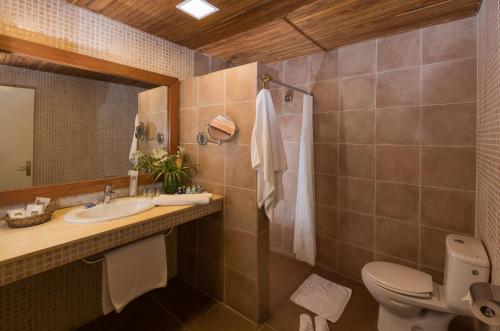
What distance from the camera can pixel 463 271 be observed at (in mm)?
1262

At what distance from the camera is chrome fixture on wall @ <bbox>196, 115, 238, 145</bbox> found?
176 cm

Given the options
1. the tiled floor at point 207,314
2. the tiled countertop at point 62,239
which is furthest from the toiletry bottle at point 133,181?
the tiled floor at point 207,314

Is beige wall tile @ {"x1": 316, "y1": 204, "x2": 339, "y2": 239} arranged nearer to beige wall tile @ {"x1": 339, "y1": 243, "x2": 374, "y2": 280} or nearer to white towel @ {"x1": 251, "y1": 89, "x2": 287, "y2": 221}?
beige wall tile @ {"x1": 339, "y1": 243, "x2": 374, "y2": 280}

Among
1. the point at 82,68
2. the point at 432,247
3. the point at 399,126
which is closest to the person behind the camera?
the point at 82,68

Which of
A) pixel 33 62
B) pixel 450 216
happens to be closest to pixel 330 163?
pixel 450 216

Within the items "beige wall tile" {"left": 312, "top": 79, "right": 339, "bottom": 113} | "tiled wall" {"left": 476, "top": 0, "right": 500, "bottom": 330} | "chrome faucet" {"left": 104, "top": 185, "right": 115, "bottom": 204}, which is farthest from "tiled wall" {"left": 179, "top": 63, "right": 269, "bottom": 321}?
"tiled wall" {"left": 476, "top": 0, "right": 500, "bottom": 330}

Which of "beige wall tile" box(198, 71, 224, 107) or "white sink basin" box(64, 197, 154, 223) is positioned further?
"beige wall tile" box(198, 71, 224, 107)

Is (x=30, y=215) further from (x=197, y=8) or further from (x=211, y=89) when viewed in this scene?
(x=197, y=8)

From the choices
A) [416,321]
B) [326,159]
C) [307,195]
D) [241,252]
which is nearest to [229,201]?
[241,252]

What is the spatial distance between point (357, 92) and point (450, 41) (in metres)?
0.69

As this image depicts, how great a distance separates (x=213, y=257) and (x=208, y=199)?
596mm

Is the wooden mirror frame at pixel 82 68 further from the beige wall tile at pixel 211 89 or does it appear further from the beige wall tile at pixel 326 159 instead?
the beige wall tile at pixel 326 159

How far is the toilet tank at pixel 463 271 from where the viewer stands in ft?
3.97

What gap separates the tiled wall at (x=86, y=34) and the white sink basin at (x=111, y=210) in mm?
1105
